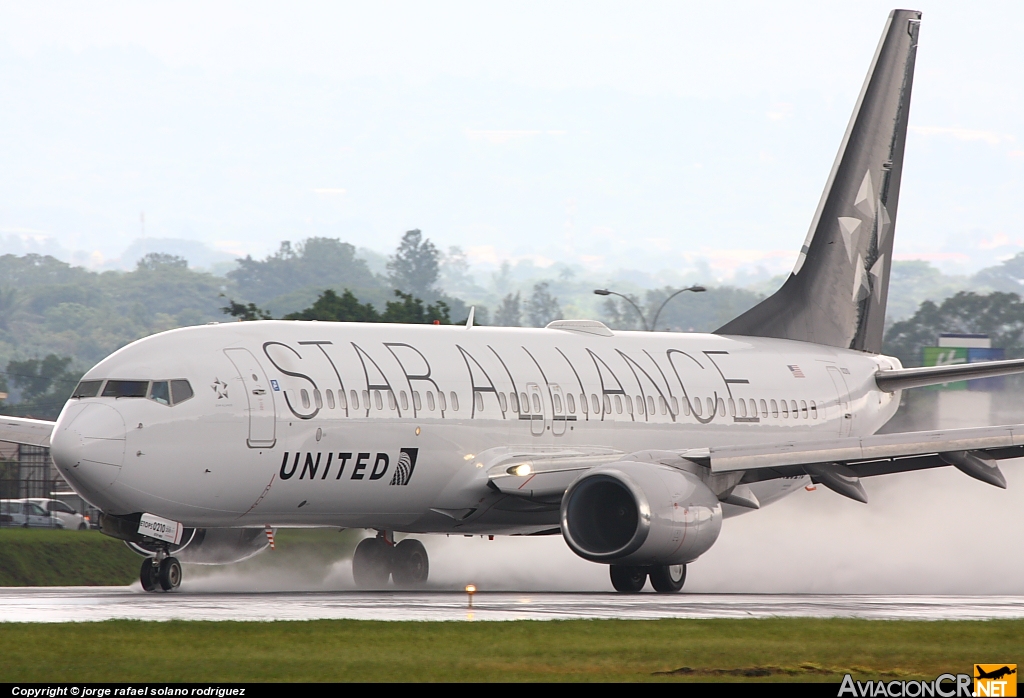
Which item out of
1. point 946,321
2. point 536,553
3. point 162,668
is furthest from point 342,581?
point 946,321

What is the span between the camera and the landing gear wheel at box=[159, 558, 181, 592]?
75.2ft

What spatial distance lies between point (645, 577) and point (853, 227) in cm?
1116

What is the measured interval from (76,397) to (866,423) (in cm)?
1764

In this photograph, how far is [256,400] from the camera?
77.0ft

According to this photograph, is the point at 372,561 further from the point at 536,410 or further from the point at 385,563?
the point at 536,410

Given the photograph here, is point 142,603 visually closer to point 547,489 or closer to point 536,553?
point 547,489

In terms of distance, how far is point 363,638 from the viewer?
15547mm

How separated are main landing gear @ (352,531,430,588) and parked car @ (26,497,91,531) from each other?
3691 centimetres

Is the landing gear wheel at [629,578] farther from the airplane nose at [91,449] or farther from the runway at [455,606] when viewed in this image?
the airplane nose at [91,449]

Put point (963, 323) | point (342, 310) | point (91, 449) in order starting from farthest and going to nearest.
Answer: point (963, 323)
point (342, 310)
point (91, 449)

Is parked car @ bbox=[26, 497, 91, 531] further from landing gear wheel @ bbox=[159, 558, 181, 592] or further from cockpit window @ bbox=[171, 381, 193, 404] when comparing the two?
cockpit window @ bbox=[171, 381, 193, 404]

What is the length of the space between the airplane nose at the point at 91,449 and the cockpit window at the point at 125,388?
0.57m

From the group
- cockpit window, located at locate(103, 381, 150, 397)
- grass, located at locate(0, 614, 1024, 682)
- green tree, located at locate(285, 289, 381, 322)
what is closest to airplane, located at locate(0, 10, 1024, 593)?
cockpit window, located at locate(103, 381, 150, 397)

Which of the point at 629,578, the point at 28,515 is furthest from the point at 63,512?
the point at 629,578
